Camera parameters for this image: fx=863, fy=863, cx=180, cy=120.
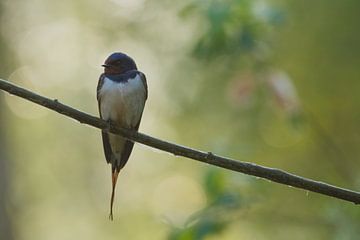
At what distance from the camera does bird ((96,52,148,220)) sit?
10.6ft

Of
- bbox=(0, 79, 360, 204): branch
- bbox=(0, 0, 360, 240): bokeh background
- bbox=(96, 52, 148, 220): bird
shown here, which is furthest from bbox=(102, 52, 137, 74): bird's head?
bbox=(0, 79, 360, 204): branch

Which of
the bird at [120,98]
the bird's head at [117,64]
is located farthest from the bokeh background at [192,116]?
the bird's head at [117,64]

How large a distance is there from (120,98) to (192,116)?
473 centimetres

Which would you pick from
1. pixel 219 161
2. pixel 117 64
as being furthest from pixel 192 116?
pixel 219 161

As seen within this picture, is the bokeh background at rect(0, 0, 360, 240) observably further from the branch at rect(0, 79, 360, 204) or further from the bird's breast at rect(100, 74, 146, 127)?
the branch at rect(0, 79, 360, 204)

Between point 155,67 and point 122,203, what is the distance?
7.79ft

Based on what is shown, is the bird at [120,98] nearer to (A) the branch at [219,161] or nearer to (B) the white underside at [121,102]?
(B) the white underside at [121,102]

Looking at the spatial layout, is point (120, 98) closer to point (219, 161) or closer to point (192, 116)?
point (219, 161)

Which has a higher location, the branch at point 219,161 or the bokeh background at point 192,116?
the branch at point 219,161

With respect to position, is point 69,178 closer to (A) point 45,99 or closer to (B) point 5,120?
(B) point 5,120

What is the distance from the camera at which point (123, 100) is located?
10.9 feet

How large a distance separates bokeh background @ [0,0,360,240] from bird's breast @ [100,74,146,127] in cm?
54

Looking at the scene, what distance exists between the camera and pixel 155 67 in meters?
8.16

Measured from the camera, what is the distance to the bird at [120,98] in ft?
10.6
